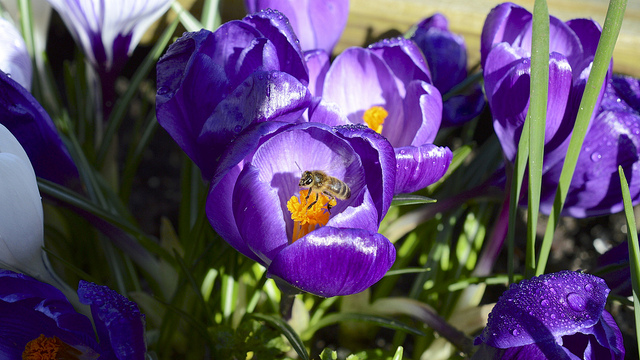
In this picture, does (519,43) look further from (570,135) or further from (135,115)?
(135,115)

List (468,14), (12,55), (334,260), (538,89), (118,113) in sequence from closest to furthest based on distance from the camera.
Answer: (334,260), (538,89), (12,55), (118,113), (468,14)

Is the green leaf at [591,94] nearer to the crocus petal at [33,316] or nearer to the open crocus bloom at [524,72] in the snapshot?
the open crocus bloom at [524,72]

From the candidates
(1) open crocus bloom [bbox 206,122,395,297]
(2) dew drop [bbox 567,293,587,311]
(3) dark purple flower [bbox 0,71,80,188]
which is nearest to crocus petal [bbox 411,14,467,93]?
(1) open crocus bloom [bbox 206,122,395,297]

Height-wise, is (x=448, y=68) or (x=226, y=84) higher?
(x=226, y=84)

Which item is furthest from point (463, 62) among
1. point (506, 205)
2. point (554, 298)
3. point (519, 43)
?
point (554, 298)

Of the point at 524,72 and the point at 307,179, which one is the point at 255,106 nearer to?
the point at 307,179

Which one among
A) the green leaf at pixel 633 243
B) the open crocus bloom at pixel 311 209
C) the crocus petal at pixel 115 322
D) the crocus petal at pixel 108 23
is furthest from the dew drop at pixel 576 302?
the crocus petal at pixel 108 23

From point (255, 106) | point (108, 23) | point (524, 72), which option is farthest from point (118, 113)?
point (524, 72)
